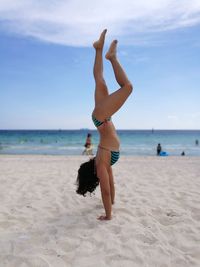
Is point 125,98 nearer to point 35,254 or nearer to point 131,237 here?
point 131,237

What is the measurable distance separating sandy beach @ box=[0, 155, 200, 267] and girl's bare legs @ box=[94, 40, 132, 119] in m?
1.44

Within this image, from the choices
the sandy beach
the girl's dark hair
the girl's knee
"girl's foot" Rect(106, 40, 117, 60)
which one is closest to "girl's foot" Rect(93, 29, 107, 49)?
"girl's foot" Rect(106, 40, 117, 60)

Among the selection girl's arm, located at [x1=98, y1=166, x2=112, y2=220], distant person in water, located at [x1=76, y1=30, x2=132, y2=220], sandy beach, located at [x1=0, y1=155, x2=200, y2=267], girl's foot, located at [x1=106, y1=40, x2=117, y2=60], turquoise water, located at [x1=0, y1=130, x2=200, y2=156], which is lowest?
turquoise water, located at [x1=0, y1=130, x2=200, y2=156]

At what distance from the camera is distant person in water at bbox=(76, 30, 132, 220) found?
395cm

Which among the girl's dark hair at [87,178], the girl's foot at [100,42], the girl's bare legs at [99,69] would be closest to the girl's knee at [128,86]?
the girl's bare legs at [99,69]

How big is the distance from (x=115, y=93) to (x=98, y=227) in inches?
65.6

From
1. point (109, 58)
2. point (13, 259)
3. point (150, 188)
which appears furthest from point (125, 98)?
point (150, 188)

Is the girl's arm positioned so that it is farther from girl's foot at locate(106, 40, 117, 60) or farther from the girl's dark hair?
girl's foot at locate(106, 40, 117, 60)

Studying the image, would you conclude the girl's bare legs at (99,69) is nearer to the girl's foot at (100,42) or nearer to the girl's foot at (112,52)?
the girl's foot at (100,42)

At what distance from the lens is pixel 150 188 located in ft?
20.9

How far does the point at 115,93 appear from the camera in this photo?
3922mm

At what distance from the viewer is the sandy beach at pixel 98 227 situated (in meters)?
3.15

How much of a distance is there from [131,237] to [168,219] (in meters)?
0.90

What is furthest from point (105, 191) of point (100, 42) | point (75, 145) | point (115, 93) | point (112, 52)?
point (75, 145)
